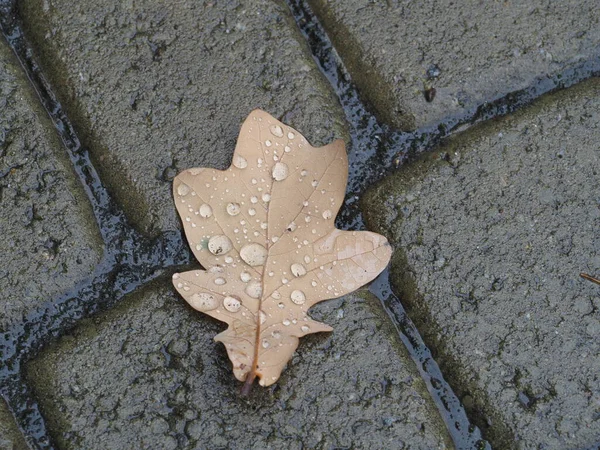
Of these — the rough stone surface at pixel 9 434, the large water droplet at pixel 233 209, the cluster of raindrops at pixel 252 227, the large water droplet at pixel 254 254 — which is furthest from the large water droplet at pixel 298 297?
the rough stone surface at pixel 9 434

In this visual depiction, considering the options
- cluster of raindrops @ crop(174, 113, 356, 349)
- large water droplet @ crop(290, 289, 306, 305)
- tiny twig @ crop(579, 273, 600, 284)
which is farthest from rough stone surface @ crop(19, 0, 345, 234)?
tiny twig @ crop(579, 273, 600, 284)

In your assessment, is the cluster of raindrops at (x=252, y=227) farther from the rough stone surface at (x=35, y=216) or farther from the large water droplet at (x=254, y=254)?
the rough stone surface at (x=35, y=216)

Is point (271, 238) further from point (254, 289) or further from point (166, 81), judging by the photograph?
point (166, 81)

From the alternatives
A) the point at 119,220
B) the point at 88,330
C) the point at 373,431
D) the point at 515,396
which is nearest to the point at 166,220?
the point at 119,220

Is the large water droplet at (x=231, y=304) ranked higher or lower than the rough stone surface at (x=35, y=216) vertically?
lower

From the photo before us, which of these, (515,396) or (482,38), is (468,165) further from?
(515,396)

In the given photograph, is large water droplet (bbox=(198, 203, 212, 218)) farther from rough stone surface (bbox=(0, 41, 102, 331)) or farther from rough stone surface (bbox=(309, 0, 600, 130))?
rough stone surface (bbox=(309, 0, 600, 130))
